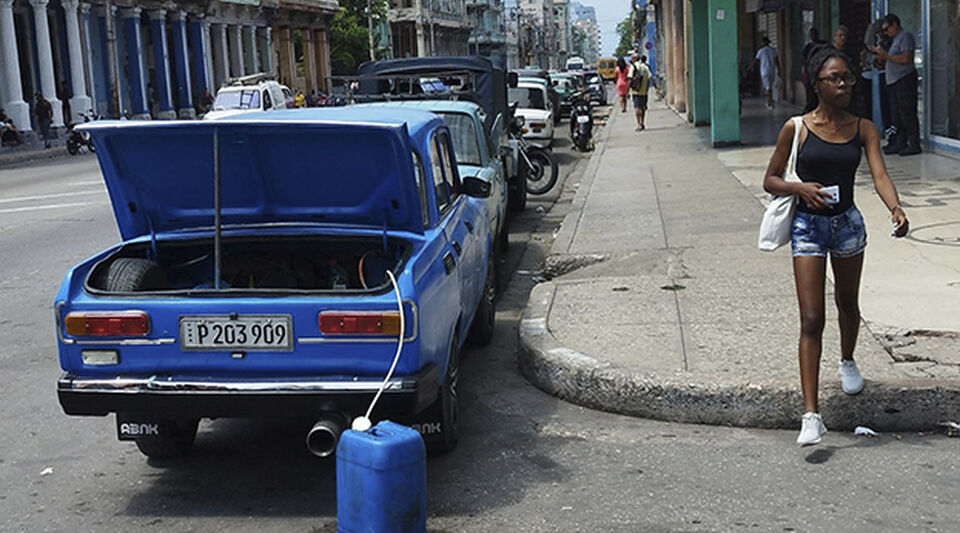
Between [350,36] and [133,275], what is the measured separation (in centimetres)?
7509

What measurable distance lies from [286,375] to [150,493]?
94 centimetres

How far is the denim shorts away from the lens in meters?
5.67

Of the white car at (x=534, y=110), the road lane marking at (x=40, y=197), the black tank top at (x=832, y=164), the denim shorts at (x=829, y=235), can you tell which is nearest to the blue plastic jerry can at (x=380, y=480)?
the denim shorts at (x=829, y=235)

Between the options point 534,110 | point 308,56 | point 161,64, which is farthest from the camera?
point 308,56

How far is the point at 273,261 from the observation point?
6191mm

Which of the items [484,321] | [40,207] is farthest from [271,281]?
[40,207]

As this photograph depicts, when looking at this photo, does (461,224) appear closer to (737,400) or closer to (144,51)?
(737,400)

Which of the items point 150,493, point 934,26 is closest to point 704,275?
point 150,493

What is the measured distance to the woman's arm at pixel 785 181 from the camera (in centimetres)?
557

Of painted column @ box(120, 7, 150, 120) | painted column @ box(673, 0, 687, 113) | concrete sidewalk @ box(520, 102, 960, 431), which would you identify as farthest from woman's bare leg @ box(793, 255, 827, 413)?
painted column @ box(120, 7, 150, 120)

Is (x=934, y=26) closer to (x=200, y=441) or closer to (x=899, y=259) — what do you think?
(x=899, y=259)

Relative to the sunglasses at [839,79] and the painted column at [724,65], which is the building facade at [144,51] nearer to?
the painted column at [724,65]

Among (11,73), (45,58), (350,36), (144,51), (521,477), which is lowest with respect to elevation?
(521,477)

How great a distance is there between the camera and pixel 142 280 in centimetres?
570
